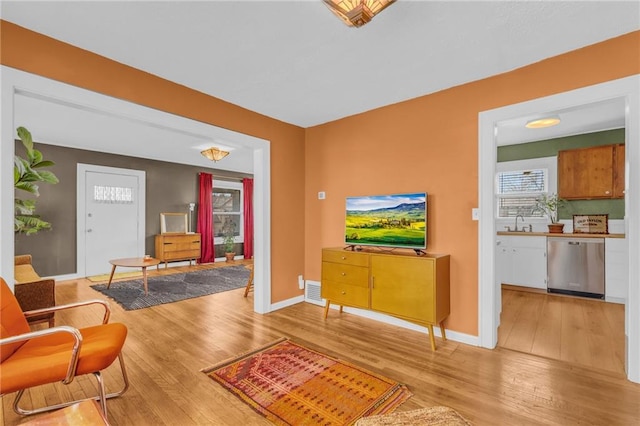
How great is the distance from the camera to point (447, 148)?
3.00m

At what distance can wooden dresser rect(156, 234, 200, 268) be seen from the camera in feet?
21.5

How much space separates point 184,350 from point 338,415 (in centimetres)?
161

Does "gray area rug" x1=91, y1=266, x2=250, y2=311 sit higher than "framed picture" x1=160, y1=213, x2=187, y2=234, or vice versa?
"framed picture" x1=160, y1=213, x2=187, y2=234

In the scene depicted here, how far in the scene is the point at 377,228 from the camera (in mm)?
3361

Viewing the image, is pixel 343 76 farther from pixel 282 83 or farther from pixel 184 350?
pixel 184 350

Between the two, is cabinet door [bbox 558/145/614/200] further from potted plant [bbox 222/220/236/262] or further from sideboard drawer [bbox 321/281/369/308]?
potted plant [bbox 222/220/236/262]

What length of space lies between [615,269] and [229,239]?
25.1 feet

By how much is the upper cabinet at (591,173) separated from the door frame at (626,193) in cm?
280

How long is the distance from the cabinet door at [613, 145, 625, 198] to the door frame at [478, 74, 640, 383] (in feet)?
9.21

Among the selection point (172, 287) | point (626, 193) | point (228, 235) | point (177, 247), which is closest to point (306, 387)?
point (626, 193)

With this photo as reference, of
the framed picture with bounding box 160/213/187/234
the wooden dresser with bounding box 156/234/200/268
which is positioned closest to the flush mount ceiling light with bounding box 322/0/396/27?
the wooden dresser with bounding box 156/234/200/268

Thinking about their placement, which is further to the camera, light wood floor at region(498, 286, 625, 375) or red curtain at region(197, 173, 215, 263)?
red curtain at region(197, 173, 215, 263)

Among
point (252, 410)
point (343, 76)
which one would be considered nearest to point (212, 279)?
point (252, 410)

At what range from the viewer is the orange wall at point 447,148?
7.74 ft
